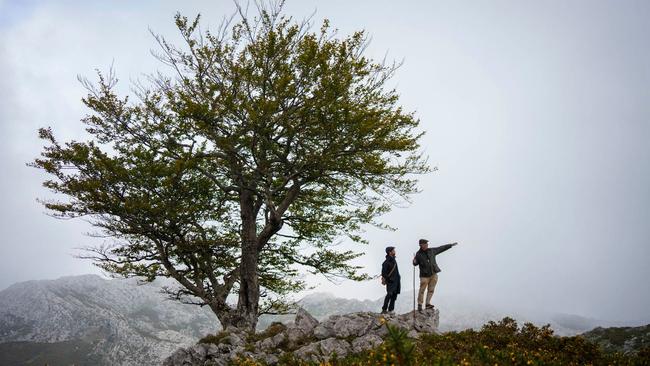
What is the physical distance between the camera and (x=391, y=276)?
47.4ft

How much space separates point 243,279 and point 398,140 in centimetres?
870

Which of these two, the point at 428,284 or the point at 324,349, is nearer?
the point at 324,349

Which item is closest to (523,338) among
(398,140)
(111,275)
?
(398,140)

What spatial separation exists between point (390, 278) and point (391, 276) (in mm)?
87

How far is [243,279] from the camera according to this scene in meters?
15.8

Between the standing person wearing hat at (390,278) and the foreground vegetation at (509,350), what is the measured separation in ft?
10.6

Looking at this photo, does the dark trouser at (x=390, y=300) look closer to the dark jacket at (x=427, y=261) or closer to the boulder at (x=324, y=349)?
the dark jacket at (x=427, y=261)

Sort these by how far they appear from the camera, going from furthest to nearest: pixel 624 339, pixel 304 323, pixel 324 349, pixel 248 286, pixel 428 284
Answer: pixel 624 339 < pixel 248 286 < pixel 428 284 < pixel 304 323 < pixel 324 349

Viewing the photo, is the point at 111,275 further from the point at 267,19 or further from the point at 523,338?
the point at 523,338

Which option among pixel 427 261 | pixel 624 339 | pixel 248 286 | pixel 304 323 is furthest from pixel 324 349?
pixel 624 339

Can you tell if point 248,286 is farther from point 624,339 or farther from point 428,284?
point 624,339

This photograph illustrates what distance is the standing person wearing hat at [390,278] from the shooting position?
47.1ft

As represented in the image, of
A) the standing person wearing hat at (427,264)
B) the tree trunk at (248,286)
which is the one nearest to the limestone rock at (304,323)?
the tree trunk at (248,286)

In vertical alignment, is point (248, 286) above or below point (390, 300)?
above
